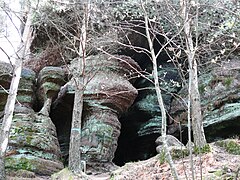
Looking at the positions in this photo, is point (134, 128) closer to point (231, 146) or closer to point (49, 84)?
point (49, 84)

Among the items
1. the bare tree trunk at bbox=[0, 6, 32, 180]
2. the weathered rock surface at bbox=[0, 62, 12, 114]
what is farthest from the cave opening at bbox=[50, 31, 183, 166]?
the bare tree trunk at bbox=[0, 6, 32, 180]

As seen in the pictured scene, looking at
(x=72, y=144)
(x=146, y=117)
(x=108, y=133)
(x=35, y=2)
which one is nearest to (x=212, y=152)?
(x=72, y=144)

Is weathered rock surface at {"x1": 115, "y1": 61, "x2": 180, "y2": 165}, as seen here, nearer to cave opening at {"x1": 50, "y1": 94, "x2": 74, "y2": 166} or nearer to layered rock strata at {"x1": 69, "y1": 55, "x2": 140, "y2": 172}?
layered rock strata at {"x1": 69, "y1": 55, "x2": 140, "y2": 172}

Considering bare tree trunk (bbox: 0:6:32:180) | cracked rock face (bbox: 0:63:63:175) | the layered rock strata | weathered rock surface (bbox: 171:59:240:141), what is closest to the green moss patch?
weathered rock surface (bbox: 171:59:240:141)

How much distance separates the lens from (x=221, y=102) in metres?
12.5

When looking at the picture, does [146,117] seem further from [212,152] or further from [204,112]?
[212,152]

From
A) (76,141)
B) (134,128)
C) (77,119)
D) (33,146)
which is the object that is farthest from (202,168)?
(134,128)

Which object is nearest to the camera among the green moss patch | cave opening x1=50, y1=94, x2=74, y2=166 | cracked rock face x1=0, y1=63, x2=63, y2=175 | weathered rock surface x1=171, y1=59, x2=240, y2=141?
the green moss patch

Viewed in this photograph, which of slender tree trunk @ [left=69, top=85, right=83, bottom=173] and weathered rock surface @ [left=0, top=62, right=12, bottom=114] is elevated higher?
weathered rock surface @ [left=0, top=62, right=12, bottom=114]

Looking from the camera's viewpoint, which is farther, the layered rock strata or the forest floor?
the layered rock strata

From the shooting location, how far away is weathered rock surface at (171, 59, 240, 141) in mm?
11934

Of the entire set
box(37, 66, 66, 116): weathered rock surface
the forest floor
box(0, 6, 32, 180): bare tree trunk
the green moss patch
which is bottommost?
the forest floor

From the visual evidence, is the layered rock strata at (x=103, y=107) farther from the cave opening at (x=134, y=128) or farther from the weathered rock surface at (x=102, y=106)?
the cave opening at (x=134, y=128)

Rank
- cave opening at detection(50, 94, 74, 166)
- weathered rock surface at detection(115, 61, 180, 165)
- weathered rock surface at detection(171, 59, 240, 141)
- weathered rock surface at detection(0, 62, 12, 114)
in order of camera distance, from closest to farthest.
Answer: weathered rock surface at detection(171, 59, 240, 141)
weathered rock surface at detection(0, 62, 12, 114)
cave opening at detection(50, 94, 74, 166)
weathered rock surface at detection(115, 61, 180, 165)
